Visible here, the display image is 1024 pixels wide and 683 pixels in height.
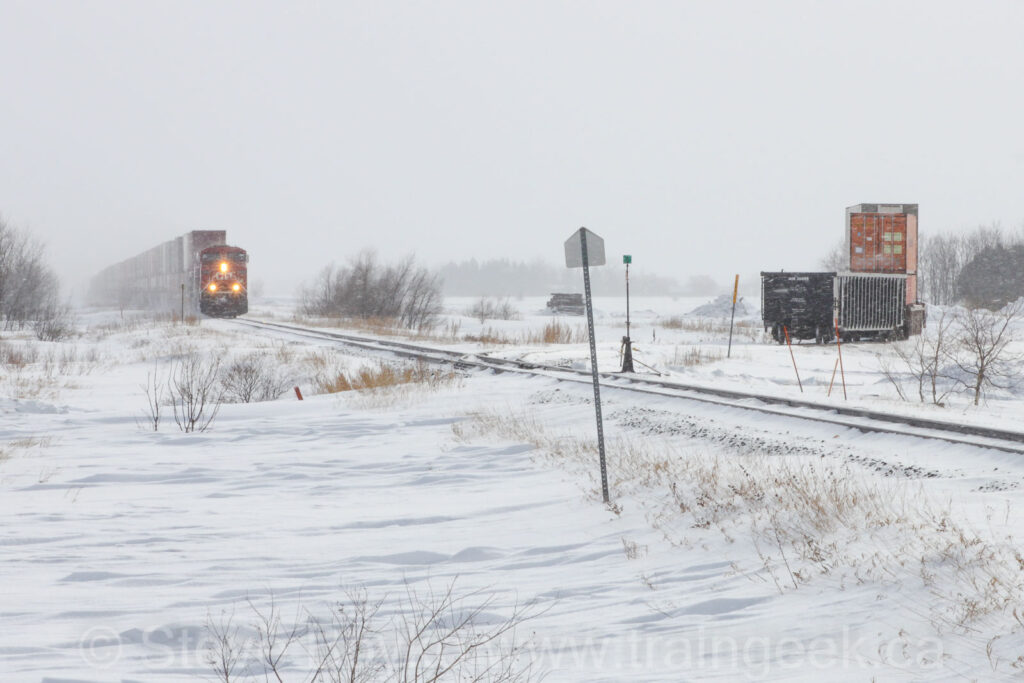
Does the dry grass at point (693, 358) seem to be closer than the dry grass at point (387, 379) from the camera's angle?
No

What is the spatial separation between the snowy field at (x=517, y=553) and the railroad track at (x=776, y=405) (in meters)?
0.39

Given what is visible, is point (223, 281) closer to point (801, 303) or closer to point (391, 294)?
point (391, 294)

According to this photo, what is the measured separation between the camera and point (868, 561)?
473cm

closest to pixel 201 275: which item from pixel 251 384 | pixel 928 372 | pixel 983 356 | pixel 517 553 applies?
pixel 251 384

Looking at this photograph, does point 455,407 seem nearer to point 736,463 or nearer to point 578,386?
point 578,386

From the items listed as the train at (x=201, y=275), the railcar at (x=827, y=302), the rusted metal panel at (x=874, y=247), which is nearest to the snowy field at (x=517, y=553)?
the railcar at (x=827, y=302)

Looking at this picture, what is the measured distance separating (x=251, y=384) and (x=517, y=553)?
13673 millimetres

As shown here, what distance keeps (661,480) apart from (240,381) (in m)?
13.5

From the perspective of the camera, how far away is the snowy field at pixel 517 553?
3992mm

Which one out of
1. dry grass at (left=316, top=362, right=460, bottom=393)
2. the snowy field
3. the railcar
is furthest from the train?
the snowy field

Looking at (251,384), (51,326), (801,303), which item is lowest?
(251,384)

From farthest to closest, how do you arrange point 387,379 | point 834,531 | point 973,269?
point 973,269 < point 387,379 < point 834,531

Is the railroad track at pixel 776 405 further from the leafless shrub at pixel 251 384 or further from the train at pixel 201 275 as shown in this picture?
the train at pixel 201 275

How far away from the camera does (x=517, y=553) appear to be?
5.80m
